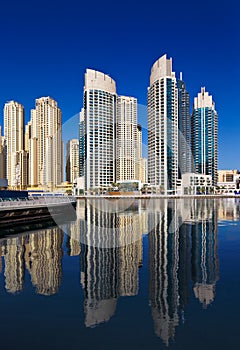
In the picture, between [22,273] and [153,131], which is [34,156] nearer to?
[153,131]

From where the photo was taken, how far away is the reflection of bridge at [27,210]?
42.9 m

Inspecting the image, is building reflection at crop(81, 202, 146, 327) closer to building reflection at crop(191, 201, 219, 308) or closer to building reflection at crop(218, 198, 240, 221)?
building reflection at crop(191, 201, 219, 308)

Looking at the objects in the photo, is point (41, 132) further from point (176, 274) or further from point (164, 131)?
point (176, 274)

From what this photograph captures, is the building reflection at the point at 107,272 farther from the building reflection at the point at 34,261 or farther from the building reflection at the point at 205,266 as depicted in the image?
the building reflection at the point at 205,266

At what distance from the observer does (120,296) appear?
1536 centimetres

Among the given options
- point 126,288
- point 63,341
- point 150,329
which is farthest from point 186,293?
point 63,341

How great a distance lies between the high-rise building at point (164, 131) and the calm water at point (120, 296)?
159m

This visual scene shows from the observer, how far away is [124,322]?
12.4 metres

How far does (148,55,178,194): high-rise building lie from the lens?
186 meters

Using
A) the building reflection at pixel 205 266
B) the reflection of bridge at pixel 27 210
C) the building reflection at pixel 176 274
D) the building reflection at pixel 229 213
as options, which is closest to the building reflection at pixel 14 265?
the building reflection at pixel 176 274

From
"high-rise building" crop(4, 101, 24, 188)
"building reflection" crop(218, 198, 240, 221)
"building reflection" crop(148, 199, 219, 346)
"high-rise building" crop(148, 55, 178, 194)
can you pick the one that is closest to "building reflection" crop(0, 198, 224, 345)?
"building reflection" crop(148, 199, 219, 346)

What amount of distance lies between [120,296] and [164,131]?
178 meters

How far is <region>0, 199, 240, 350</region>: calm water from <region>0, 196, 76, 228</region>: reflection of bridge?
14.9m

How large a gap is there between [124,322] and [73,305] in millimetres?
3213
